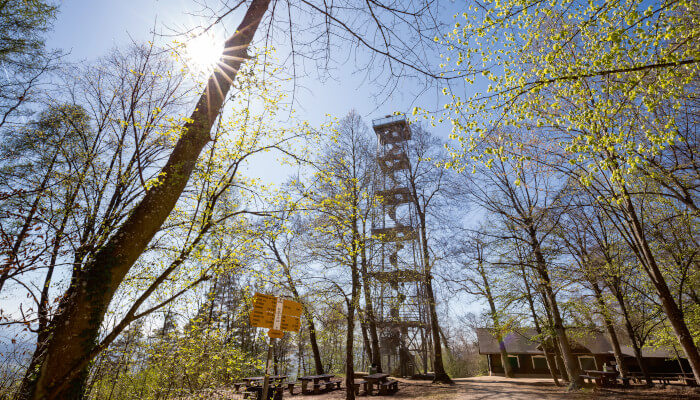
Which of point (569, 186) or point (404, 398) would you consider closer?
point (569, 186)

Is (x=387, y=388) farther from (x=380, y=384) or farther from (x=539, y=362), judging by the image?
(x=539, y=362)

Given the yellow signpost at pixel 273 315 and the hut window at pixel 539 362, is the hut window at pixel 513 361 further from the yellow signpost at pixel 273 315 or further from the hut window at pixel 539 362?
the yellow signpost at pixel 273 315

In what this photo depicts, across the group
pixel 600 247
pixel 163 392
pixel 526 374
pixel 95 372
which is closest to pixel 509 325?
pixel 600 247

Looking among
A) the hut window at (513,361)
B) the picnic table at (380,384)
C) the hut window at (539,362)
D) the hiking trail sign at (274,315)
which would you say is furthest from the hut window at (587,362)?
the hiking trail sign at (274,315)

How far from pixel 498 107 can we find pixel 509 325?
460 inches

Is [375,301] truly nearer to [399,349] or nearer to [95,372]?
[399,349]

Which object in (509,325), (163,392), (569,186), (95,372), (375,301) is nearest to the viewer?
(95,372)

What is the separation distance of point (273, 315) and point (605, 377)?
16.5 metres

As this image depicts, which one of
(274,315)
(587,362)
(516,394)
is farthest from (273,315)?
(587,362)

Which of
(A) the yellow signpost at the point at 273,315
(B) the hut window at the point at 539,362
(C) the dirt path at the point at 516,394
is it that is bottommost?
(C) the dirt path at the point at 516,394

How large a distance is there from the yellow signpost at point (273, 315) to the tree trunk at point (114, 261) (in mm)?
2545

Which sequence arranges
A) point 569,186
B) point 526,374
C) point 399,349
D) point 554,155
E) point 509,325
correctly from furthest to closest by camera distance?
point 526,374 < point 399,349 < point 509,325 < point 569,186 < point 554,155

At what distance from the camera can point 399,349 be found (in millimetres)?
16812

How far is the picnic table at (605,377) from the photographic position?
1338 centimetres
